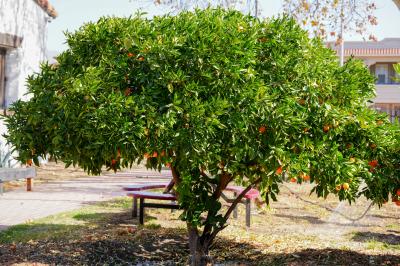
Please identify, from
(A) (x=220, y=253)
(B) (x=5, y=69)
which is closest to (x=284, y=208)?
(A) (x=220, y=253)

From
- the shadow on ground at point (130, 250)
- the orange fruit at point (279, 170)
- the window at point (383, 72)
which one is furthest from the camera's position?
the window at point (383, 72)

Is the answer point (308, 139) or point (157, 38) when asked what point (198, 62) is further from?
point (308, 139)

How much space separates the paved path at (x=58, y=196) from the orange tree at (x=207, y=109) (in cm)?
390

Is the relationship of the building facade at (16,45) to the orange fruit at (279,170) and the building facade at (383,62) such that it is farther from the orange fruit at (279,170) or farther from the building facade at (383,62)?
the building facade at (383,62)

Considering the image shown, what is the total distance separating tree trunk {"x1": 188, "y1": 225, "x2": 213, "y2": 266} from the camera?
692cm

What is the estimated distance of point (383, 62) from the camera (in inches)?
1745

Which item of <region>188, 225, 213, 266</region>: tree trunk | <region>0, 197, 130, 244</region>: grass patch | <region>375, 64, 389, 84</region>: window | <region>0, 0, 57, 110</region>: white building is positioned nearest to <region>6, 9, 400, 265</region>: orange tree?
<region>188, 225, 213, 266</region>: tree trunk

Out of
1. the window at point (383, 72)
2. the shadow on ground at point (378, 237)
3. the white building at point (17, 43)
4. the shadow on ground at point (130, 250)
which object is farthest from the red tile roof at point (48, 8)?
the window at point (383, 72)

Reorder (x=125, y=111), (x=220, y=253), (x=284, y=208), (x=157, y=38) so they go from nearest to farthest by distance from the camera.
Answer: (x=125, y=111) → (x=157, y=38) → (x=220, y=253) → (x=284, y=208)

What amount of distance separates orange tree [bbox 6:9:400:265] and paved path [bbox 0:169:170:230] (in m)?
3.90

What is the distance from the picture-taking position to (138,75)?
5906 millimetres

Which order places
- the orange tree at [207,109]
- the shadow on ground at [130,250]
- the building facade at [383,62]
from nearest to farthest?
the orange tree at [207,109], the shadow on ground at [130,250], the building facade at [383,62]

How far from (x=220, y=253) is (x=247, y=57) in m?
2.95

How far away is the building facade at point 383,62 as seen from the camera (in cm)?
4381
